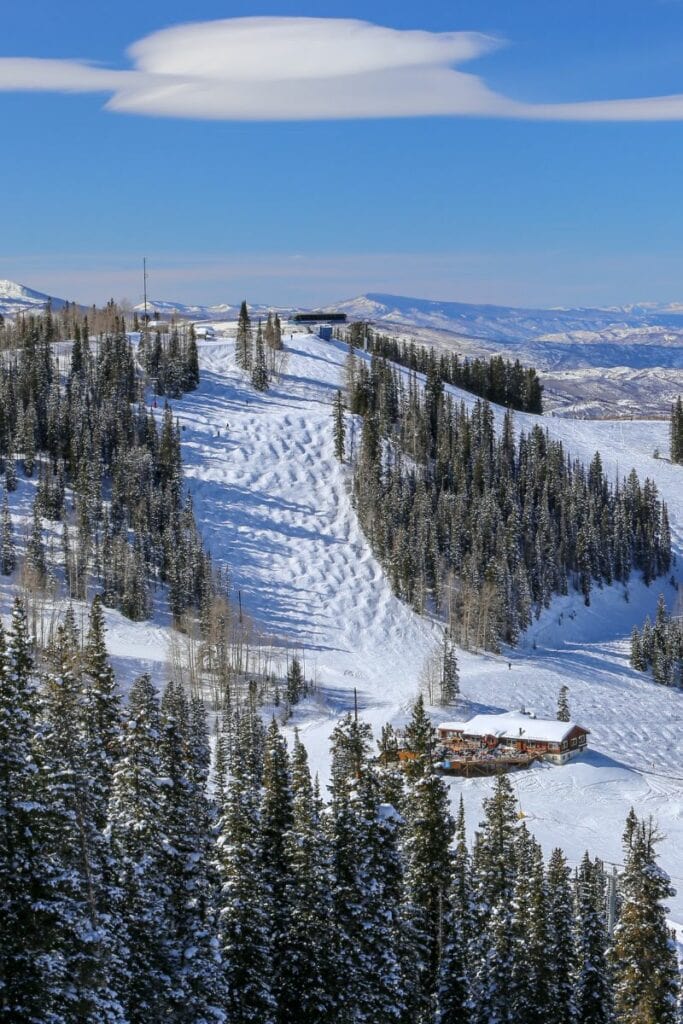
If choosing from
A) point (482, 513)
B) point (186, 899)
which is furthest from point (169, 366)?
point (186, 899)

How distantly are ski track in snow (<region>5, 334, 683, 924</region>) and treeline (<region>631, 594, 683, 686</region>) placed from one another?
2.63 meters

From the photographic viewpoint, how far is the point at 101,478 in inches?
5753

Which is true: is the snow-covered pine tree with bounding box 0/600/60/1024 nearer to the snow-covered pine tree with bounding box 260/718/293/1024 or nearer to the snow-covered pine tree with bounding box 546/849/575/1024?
the snow-covered pine tree with bounding box 260/718/293/1024

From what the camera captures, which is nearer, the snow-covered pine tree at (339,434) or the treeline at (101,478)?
the treeline at (101,478)

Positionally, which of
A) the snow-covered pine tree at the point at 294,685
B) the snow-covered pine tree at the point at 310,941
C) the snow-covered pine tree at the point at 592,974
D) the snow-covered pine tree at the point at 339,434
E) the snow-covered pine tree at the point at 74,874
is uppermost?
the snow-covered pine tree at the point at 339,434

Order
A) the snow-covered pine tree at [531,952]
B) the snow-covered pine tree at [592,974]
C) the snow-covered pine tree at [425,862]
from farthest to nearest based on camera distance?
1. the snow-covered pine tree at [592,974]
2. the snow-covered pine tree at [531,952]
3. the snow-covered pine tree at [425,862]

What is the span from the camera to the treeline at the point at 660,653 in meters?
129

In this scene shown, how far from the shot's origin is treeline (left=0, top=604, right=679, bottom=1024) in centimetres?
2630

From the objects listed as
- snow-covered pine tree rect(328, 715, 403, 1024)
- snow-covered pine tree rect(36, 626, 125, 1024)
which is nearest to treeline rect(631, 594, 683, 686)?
snow-covered pine tree rect(328, 715, 403, 1024)

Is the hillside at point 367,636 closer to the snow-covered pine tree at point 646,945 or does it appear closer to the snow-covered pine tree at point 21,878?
the snow-covered pine tree at point 646,945

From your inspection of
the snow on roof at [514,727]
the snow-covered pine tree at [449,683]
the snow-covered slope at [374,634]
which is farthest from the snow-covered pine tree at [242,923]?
the snow-covered pine tree at [449,683]

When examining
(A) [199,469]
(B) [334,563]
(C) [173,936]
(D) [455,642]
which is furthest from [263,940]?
(A) [199,469]

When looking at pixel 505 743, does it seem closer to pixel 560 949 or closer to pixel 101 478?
pixel 560 949

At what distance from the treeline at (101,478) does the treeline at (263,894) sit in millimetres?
80203
